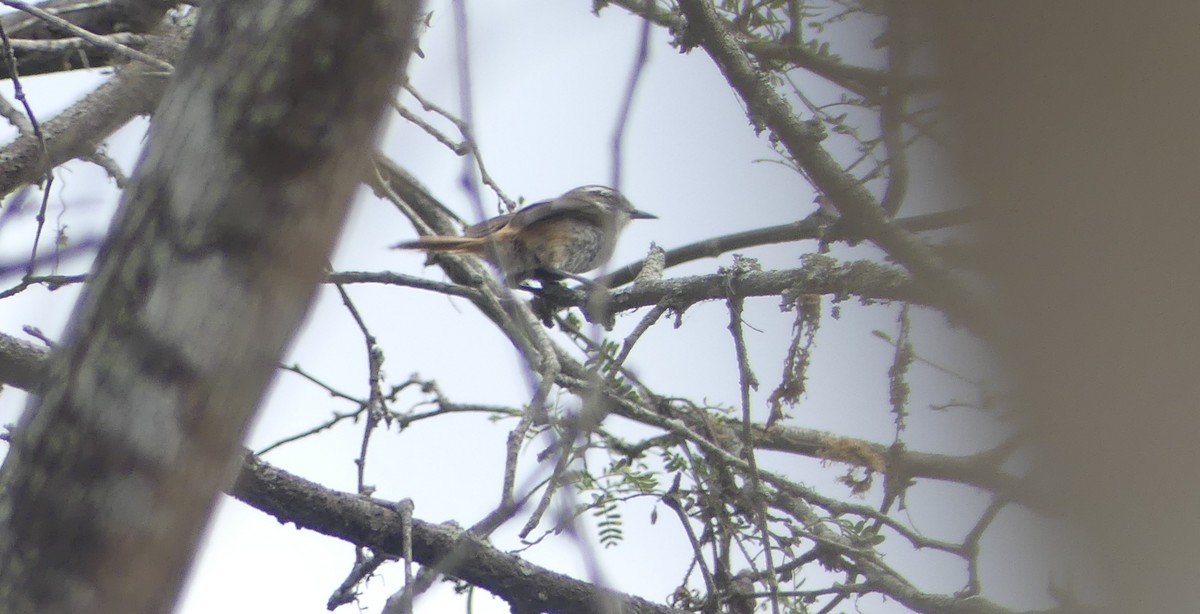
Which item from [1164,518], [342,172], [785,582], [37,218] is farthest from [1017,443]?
[37,218]

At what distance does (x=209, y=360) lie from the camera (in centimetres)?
132

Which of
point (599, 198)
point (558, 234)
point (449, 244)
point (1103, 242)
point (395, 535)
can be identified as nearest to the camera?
point (1103, 242)

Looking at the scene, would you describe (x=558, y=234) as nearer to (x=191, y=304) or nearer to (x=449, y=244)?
(x=449, y=244)

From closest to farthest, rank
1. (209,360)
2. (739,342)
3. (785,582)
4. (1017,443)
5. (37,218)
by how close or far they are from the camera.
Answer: (1017,443), (209,360), (739,342), (785,582), (37,218)

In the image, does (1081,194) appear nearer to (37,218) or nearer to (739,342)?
(739,342)

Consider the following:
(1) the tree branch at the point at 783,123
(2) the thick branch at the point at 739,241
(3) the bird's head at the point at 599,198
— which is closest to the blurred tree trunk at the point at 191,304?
(2) the thick branch at the point at 739,241

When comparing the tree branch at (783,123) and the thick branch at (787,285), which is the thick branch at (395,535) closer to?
the thick branch at (787,285)

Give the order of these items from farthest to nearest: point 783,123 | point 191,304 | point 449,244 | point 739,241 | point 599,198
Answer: point 599,198, point 449,244, point 739,241, point 783,123, point 191,304

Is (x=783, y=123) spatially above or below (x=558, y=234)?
below

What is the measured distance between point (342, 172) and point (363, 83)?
0.11 m

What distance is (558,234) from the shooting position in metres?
5.20

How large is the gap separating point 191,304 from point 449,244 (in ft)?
9.92

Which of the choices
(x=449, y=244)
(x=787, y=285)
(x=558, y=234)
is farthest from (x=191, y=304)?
(x=558, y=234)

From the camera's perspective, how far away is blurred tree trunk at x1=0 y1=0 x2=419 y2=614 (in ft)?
4.15
